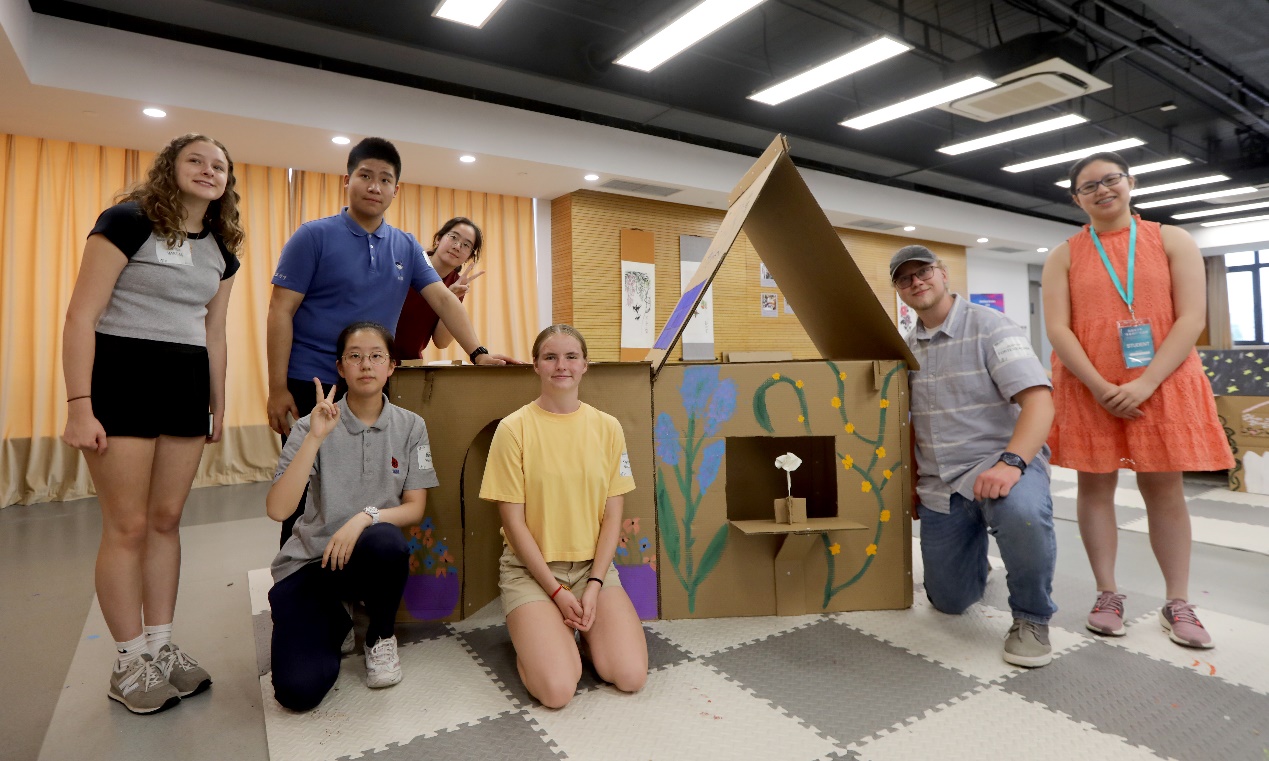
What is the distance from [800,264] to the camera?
87.8 inches

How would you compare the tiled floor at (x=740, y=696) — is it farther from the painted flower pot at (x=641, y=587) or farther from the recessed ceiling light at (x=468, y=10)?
the recessed ceiling light at (x=468, y=10)

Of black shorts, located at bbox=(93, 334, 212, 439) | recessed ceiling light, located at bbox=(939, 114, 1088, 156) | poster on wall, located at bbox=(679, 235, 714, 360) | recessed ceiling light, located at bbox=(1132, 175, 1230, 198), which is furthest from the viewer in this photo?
recessed ceiling light, located at bbox=(1132, 175, 1230, 198)

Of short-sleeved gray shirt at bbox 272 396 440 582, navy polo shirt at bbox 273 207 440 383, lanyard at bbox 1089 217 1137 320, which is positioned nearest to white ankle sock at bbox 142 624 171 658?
short-sleeved gray shirt at bbox 272 396 440 582

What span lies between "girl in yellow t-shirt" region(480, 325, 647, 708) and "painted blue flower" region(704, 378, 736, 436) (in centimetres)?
34

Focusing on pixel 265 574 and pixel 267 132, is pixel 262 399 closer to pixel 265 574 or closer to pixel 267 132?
pixel 267 132

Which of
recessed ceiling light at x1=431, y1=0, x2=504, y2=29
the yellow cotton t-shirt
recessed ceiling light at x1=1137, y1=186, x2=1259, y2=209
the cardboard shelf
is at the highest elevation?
recessed ceiling light at x1=1137, y1=186, x2=1259, y2=209

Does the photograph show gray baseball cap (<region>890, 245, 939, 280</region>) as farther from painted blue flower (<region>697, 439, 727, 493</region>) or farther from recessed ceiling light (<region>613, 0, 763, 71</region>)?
recessed ceiling light (<region>613, 0, 763, 71</region>)

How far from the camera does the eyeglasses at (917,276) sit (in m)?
1.90

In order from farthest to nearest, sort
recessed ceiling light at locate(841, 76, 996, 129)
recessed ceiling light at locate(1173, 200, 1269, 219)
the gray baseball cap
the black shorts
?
recessed ceiling light at locate(1173, 200, 1269, 219) < recessed ceiling light at locate(841, 76, 996, 129) < the gray baseball cap < the black shorts

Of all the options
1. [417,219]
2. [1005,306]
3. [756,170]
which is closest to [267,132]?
[417,219]

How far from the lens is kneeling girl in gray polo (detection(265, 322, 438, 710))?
149 cm

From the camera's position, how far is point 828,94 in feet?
16.8

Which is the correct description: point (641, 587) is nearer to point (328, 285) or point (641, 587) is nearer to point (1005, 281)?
point (328, 285)

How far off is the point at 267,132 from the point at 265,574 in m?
3.18
